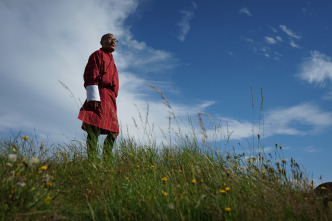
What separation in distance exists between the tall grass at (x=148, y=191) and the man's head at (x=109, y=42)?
1781mm

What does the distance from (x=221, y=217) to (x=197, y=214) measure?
0.74ft

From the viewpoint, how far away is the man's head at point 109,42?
5.20 m

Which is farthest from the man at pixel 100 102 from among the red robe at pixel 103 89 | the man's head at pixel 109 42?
the man's head at pixel 109 42

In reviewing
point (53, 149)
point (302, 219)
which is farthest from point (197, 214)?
point (53, 149)

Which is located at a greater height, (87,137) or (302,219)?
(87,137)

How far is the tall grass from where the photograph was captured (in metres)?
2.55

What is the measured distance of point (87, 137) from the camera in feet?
15.5

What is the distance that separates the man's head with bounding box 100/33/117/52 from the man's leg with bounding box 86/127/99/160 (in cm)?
149

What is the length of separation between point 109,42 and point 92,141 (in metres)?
1.78

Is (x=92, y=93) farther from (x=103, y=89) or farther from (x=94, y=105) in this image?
(x=103, y=89)

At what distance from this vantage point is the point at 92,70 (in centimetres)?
473

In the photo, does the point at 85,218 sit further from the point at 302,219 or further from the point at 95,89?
the point at 95,89

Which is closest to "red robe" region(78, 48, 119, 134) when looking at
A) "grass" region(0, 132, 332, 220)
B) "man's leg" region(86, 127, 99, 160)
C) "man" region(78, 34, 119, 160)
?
"man" region(78, 34, 119, 160)

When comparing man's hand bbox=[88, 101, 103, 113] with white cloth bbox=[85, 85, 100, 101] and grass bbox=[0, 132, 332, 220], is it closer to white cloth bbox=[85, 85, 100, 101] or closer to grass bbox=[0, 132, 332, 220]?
white cloth bbox=[85, 85, 100, 101]
